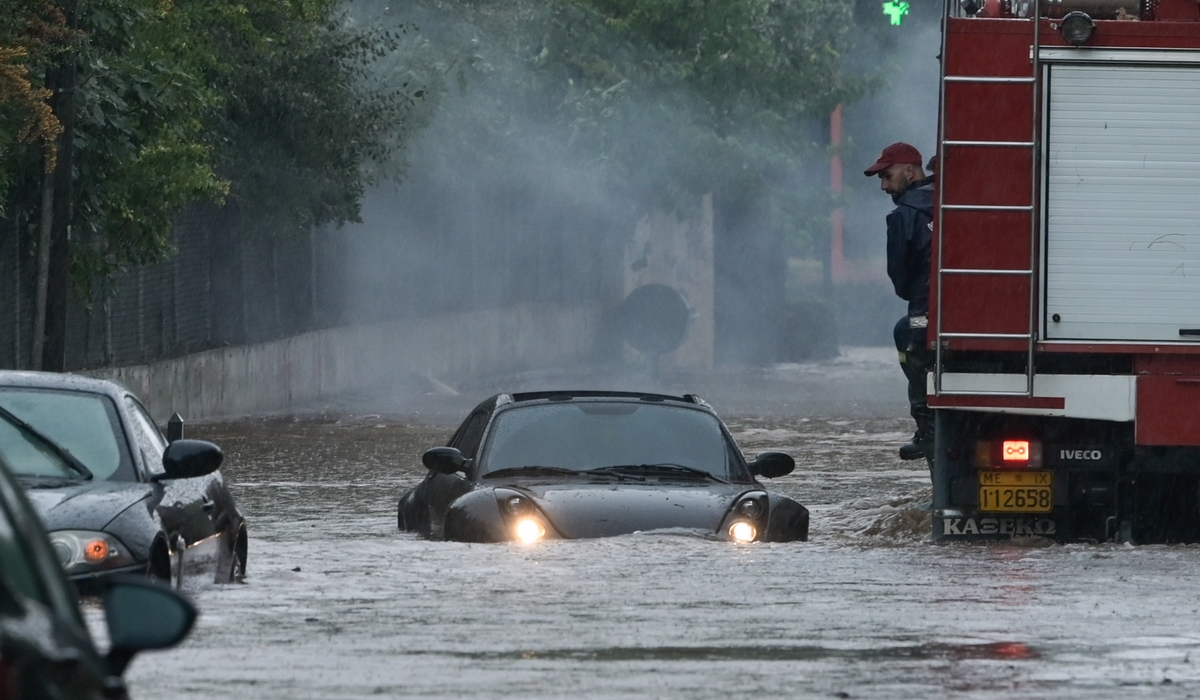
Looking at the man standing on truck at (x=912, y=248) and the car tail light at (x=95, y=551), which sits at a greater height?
the man standing on truck at (x=912, y=248)

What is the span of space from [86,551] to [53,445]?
1032mm

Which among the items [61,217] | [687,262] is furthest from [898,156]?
[687,262]

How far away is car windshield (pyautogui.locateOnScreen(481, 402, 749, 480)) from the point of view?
1290cm

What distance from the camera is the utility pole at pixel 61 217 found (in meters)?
20.1

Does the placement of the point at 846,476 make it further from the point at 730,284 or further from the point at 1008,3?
the point at 730,284

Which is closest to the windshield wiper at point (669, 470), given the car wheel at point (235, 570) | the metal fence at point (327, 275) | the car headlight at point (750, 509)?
the car headlight at point (750, 509)

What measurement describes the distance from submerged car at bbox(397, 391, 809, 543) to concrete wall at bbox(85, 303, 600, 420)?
40.5ft

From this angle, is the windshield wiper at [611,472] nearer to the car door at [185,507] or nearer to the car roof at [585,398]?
the car roof at [585,398]

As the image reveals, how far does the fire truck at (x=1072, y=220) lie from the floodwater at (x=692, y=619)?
33.7 inches

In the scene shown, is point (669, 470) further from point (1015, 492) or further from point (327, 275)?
point (327, 275)

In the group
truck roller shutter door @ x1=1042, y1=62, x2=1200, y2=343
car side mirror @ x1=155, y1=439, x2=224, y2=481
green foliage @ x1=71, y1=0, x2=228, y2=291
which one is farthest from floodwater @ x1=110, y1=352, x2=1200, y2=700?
green foliage @ x1=71, y1=0, x2=228, y2=291

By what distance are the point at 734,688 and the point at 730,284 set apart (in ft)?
138

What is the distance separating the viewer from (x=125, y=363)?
26.2 metres

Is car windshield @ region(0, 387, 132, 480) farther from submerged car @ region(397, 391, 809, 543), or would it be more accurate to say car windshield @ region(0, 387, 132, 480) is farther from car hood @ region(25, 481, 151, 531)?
submerged car @ region(397, 391, 809, 543)
